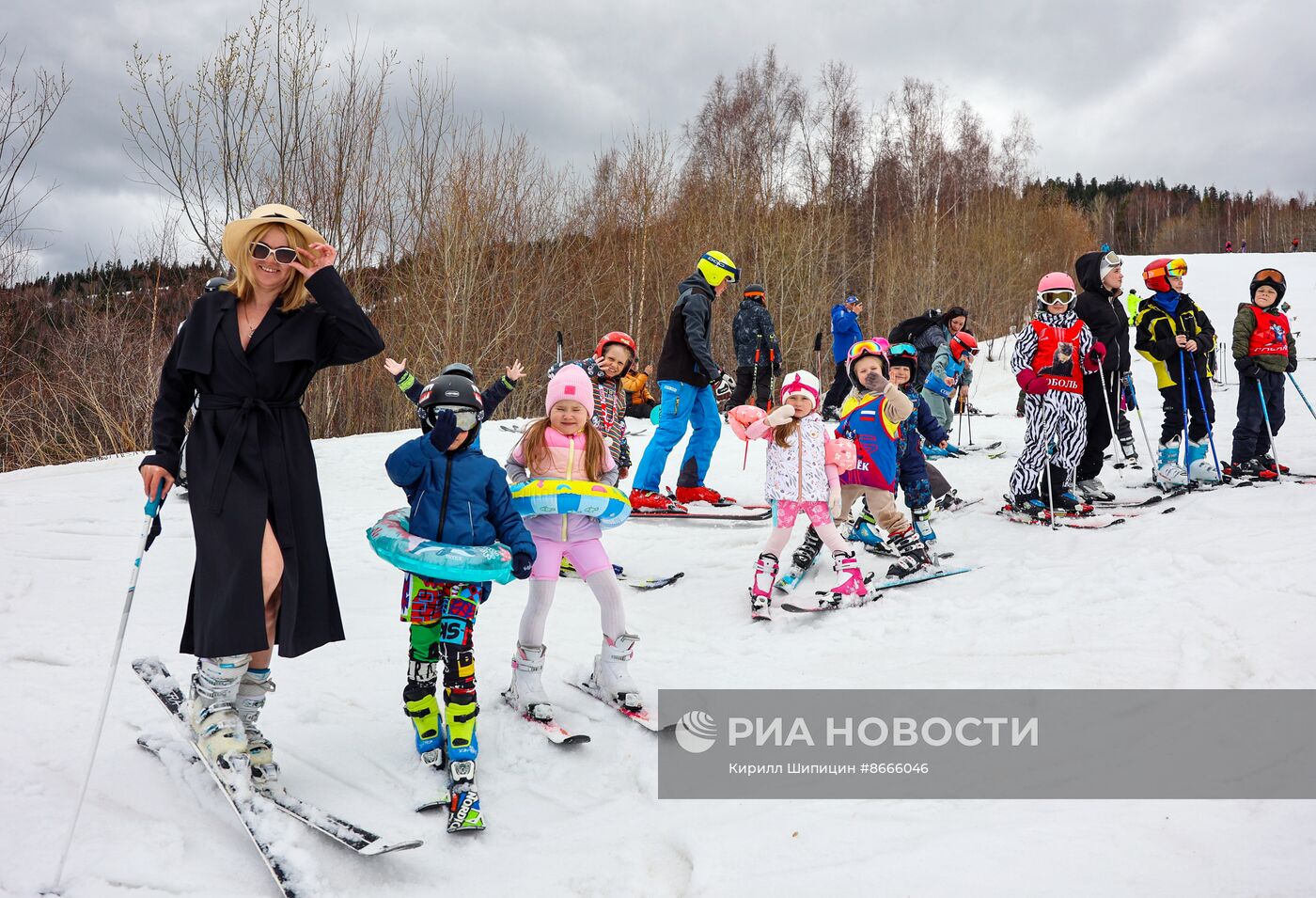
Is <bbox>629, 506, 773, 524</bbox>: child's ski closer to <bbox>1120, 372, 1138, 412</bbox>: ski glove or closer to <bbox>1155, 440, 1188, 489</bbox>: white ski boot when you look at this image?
<bbox>1155, 440, 1188, 489</bbox>: white ski boot

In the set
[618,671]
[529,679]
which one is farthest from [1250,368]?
[529,679]

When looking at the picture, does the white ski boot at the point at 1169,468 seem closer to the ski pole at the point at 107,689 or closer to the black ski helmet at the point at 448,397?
the black ski helmet at the point at 448,397

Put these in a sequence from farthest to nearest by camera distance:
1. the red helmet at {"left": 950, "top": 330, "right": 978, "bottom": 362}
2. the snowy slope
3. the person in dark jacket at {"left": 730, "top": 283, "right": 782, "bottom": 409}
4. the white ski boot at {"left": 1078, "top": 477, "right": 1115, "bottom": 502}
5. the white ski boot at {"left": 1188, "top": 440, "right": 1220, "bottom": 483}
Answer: the red helmet at {"left": 950, "top": 330, "right": 978, "bottom": 362} → the person in dark jacket at {"left": 730, "top": 283, "right": 782, "bottom": 409} → the white ski boot at {"left": 1188, "top": 440, "right": 1220, "bottom": 483} → the white ski boot at {"left": 1078, "top": 477, "right": 1115, "bottom": 502} → the snowy slope

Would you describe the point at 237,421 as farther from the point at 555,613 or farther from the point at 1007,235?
the point at 1007,235

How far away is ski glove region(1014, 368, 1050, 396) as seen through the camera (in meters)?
6.21

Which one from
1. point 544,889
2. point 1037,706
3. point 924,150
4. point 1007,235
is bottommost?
point 544,889

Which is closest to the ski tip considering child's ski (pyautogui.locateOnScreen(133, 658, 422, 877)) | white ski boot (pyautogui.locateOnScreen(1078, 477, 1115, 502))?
child's ski (pyautogui.locateOnScreen(133, 658, 422, 877))

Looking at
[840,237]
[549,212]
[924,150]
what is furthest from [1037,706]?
[924,150]

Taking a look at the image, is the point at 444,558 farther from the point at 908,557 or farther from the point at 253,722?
the point at 908,557

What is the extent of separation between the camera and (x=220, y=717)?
272cm

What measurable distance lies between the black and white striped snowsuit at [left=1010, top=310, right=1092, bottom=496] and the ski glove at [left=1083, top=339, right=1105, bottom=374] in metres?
0.06

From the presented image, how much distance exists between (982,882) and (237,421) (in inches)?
110

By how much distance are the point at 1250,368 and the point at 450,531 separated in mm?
7223

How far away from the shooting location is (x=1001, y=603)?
4.70m
